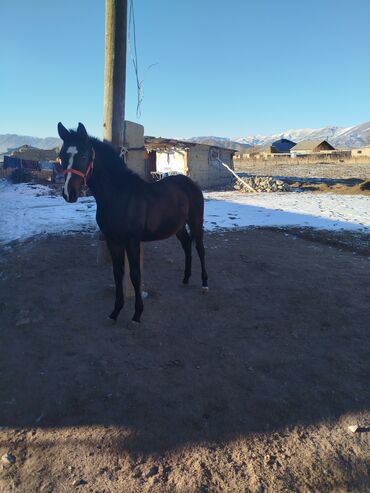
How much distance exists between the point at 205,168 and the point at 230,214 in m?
12.2

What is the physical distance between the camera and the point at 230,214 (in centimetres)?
1310

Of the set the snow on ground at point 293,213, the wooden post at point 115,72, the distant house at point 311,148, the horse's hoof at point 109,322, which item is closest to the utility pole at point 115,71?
the wooden post at point 115,72

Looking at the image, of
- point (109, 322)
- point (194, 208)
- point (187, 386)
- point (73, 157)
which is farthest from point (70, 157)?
point (187, 386)

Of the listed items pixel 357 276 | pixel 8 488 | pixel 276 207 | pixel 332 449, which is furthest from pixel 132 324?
pixel 276 207

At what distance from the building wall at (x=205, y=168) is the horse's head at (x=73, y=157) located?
64.2 feet

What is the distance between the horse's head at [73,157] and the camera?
13.0ft

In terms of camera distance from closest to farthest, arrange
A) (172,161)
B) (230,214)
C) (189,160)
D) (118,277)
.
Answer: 1. (118,277)
2. (230,214)
3. (189,160)
4. (172,161)

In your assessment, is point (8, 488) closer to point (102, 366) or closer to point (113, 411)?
point (113, 411)

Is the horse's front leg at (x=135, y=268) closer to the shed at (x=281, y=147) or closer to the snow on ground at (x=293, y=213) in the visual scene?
the snow on ground at (x=293, y=213)

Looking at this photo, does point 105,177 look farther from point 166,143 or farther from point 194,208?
point 166,143

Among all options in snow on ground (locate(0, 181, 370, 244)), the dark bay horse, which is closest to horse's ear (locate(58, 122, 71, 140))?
the dark bay horse

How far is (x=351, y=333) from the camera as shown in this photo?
4180 mm

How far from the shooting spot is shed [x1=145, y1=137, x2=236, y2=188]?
2291 cm

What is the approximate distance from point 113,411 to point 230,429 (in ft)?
3.19
